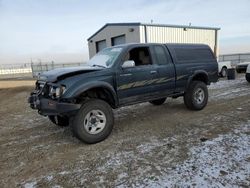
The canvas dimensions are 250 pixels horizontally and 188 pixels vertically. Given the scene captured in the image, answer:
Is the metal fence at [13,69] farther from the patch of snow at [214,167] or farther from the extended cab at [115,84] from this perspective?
the patch of snow at [214,167]

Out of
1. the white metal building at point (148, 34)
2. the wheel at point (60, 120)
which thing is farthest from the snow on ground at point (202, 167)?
the white metal building at point (148, 34)

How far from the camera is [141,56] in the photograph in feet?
18.8

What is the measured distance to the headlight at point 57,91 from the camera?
4.25 m

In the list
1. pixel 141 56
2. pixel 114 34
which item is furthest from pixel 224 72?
pixel 141 56

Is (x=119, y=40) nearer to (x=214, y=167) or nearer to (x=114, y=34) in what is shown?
(x=114, y=34)

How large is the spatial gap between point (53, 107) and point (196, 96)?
422 centimetres

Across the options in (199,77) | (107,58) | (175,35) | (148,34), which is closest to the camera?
(107,58)

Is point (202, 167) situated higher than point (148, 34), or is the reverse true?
Result: point (148, 34)

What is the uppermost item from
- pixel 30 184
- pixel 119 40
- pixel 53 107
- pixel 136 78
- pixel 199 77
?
pixel 119 40

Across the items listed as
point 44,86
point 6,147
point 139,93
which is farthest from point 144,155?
point 6,147

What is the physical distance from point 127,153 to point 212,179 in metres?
1.47

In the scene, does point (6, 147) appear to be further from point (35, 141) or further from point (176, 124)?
point (176, 124)

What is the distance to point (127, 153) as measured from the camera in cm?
405

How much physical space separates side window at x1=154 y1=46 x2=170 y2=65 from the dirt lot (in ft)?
4.91
